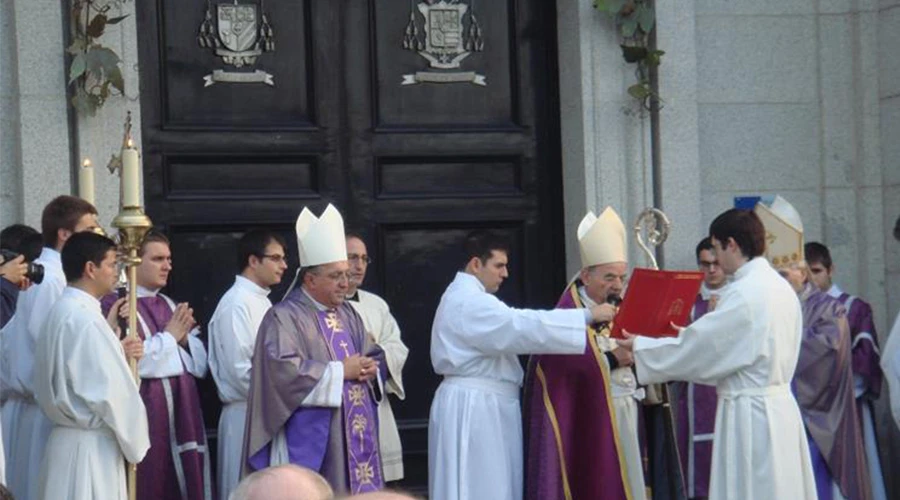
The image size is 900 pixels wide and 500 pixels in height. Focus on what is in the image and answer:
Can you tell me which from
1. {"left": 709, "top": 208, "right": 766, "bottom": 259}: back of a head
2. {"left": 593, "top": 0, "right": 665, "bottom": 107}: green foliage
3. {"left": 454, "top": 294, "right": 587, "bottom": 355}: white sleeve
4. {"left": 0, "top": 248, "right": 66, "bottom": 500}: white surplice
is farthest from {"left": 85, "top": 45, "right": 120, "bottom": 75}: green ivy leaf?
{"left": 709, "top": 208, "right": 766, "bottom": 259}: back of a head

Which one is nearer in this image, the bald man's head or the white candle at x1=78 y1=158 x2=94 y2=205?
the bald man's head

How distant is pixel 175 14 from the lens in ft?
35.4

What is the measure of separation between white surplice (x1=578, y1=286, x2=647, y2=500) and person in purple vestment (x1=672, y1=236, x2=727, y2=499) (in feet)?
3.13

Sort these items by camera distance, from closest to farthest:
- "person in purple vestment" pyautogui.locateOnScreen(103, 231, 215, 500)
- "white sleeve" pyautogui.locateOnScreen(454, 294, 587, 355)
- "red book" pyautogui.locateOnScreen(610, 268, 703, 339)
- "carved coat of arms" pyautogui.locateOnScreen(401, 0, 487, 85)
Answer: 1. "red book" pyautogui.locateOnScreen(610, 268, 703, 339)
2. "white sleeve" pyautogui.locateOnScreen(454, 294, 587, 355)
3. "person in purple vestment" pyautogui.locateOnScreen(103, 231, 215, 500)
4. "carved coat of arms" pyautogui.locateOnScreen(401, 0, 487, 85)

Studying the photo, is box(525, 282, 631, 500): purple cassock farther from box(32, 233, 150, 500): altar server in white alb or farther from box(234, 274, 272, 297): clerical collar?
box(32, 233, 150, 500): altar server in white alb

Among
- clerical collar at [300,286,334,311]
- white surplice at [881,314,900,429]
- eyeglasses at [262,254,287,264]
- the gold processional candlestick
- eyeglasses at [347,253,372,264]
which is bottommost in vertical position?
white surplice at [881,314,900,429]

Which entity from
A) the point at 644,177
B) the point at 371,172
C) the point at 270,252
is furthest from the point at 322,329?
the point at 644,177

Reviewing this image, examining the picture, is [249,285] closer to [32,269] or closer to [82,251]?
[82,251]

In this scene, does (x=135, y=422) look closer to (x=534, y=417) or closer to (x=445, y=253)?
(x=534, y=417)

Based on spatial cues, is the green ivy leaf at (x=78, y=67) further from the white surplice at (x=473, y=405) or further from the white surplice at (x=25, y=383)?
the white surplice at (x=473, y=405)

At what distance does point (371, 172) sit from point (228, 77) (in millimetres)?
1008

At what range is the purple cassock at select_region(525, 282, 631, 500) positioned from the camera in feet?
32.7

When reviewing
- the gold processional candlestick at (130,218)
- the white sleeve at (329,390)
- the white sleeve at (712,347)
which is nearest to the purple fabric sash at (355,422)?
the white sleeve at (329,390)

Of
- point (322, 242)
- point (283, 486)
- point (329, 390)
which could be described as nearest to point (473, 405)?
point (329, 390)
